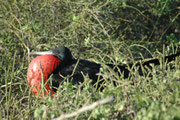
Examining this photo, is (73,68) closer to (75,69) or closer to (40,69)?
(75,69)

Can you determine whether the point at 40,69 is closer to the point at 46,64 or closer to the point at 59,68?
the point at 46,64

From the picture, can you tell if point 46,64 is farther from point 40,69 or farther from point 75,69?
point 75,69

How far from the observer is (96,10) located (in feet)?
7.22

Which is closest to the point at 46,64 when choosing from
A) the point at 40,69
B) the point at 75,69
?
the point at 40,69

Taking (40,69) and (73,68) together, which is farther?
(73,68)

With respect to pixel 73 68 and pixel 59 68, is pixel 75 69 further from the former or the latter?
pixel 59 68

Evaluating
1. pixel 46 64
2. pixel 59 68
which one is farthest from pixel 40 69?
pixel 59 68

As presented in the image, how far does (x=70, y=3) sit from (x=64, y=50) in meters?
0.49

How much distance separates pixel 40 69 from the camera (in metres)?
1.93

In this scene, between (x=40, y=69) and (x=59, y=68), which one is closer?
(x=40, y=69)

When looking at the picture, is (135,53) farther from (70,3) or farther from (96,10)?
(70,3)

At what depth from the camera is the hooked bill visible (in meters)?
1.94

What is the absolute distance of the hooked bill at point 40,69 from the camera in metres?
1.94

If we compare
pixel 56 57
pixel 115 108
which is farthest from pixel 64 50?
pixel 115 108
